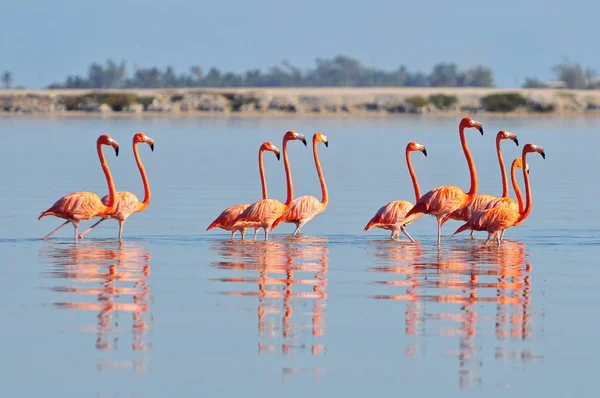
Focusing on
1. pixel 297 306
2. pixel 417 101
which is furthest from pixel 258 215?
pixel 417 101

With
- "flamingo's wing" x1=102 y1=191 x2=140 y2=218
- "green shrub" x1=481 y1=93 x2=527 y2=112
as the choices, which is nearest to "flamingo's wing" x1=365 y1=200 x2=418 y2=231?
"flamingo's wing" x1=102 y1=191 x2=140 y2=218

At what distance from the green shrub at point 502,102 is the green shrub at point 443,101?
170 cm

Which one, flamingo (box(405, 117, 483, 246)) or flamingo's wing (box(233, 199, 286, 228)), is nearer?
flamingo's wing (box(233, 199, 286, 228))

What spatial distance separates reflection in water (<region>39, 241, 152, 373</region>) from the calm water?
0.06ft

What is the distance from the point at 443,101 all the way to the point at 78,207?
177 feet

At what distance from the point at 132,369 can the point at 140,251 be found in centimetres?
507

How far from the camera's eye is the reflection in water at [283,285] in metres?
8.05

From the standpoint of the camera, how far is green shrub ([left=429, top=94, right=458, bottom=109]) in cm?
6495

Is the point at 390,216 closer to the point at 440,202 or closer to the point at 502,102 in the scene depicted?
the point at 440,202

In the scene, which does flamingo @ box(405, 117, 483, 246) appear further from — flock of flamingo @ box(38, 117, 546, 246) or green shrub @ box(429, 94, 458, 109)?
green shrub @ box(429, 94, 458, 109)

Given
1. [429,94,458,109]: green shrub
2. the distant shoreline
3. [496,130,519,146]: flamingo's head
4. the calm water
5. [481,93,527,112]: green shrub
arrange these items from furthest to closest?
[429,94,458,109]: green shrub
the distant shoreline
[481,93,527,112]: green shrub
[496,130,519,146]: flamingo's head
the calm water

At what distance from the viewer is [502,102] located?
62.8 metres

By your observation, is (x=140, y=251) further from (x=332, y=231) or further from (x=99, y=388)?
(x=99, y=388)

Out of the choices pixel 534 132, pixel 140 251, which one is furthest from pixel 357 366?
pixel 534 132
